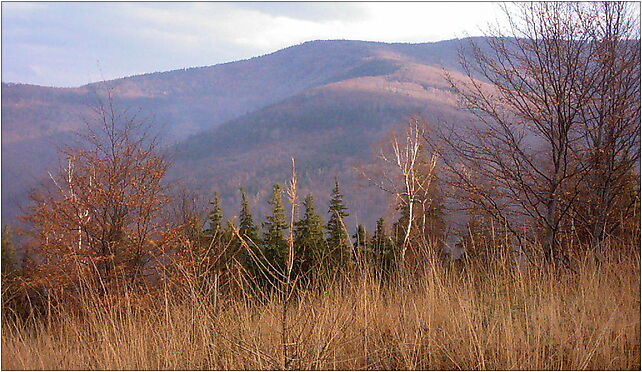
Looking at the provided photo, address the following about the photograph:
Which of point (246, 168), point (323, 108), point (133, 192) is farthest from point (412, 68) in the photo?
point (133, 192)

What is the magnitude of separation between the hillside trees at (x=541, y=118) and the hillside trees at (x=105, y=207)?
25.2 feet

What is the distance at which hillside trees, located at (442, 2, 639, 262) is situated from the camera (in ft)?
18.7

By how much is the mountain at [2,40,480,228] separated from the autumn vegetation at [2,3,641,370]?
71.5 feet

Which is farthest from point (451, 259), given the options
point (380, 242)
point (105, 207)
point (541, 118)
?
point (105, 207)

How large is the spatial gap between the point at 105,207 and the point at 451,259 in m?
9.55

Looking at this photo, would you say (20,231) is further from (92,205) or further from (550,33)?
(550,33)

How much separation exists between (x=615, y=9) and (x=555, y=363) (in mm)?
4816

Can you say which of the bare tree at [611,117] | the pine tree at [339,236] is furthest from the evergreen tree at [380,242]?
the bare tree at [611,117]

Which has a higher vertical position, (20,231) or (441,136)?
(441,136)

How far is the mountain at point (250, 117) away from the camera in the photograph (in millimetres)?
43188

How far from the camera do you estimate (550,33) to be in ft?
19.3

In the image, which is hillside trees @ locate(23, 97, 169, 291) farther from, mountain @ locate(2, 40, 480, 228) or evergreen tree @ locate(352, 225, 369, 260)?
mountain @ locate(2, 40, 480, 228)

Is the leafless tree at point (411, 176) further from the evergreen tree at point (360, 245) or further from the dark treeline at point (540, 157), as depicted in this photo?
the evergreen tree at point (360, 245)

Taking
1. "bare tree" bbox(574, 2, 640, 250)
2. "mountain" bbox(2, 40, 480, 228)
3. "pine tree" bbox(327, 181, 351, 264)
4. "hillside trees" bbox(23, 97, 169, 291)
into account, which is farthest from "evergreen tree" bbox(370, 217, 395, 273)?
"mountain" bbox(2, 40, 480, 228)
